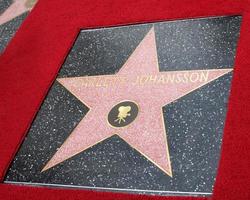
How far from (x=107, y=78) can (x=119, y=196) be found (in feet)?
2.65

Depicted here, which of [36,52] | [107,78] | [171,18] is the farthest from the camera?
[36,52]

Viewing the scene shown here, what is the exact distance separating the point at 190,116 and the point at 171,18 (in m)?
0.86

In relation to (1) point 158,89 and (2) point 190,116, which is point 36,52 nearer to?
(1) point 158,89

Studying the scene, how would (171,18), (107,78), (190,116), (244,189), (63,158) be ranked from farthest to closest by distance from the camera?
(171,18)
(107,78)
(63,158)
(190,116)
(244,189)

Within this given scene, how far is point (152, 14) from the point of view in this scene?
8.17ft

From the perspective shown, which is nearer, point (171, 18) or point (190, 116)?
point (190, 116)

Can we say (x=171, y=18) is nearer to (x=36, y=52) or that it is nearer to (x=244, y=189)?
(x=36, y=52)

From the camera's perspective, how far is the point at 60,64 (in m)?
2.47

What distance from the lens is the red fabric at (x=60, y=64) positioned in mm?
1574

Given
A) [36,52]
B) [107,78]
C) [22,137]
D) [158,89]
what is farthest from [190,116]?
[36,52]

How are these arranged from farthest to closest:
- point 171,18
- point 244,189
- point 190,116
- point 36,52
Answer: point 36,52 < point 171,18 < point 190,116 < point 244,189

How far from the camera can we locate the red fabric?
1.57 meters

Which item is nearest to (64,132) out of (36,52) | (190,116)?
(190,116)

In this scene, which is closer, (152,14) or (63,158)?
(63,158)
